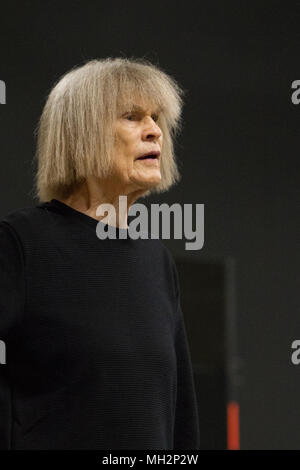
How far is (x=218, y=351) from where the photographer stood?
88.7 inches

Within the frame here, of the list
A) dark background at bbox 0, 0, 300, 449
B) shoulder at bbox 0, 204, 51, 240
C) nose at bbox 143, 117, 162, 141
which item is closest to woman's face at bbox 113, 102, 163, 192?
nose at bbox 143, 117, 162, 141

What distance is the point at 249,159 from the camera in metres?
2.33

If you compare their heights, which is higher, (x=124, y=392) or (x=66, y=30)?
(x=66, y=30)

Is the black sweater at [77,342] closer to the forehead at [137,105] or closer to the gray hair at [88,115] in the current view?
the gray hair at [88,115]

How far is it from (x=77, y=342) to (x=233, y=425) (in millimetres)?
1164

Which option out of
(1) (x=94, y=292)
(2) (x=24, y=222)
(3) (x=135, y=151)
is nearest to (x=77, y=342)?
(1) (x=94, y=292)

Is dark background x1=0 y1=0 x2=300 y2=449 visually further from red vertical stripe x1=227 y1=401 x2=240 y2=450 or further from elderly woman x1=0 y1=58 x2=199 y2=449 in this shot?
elderly woman x1=0 y1=58 x2=199 y2=449

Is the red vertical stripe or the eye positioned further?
the red vertical stripe

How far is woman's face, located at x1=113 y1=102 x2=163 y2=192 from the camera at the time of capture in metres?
1.36

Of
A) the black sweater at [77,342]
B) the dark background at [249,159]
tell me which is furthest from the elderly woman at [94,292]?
the dark background at [249,159]

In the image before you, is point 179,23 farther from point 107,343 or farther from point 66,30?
point 107,343

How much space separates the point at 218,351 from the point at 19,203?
0.68 meters
